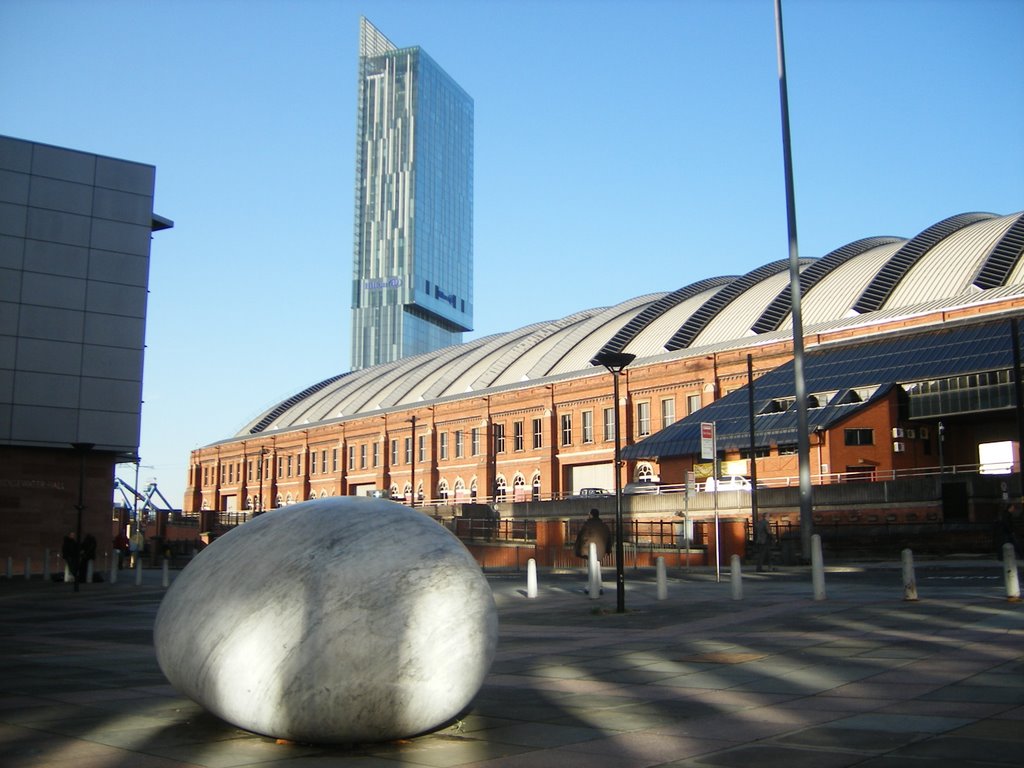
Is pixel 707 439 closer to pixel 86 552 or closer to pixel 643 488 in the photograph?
pixel 86 552

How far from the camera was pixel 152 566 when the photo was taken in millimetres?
51344

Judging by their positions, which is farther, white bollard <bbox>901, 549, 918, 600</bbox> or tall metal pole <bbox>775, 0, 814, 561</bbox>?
tall metal pole <bbox>775, 0, 814, 561</bbox>

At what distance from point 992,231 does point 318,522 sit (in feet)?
184

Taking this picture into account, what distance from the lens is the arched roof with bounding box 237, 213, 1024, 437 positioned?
51594mm

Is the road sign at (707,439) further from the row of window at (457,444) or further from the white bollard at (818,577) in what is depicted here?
the row of window at (457,444)

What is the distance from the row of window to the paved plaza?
1745 inches

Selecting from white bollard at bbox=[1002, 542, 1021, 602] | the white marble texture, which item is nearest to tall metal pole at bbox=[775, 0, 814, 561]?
white bollard at bbox=[1002, 542, 1021, 602]

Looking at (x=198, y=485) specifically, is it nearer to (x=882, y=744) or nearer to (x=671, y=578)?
(x=671, y=578)

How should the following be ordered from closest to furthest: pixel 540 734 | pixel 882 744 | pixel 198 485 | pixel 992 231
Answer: pixel 882 744, pixel 540 734, pixel 992 231, pixel 198 485

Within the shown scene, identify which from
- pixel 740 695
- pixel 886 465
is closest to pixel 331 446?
pixel 886 465

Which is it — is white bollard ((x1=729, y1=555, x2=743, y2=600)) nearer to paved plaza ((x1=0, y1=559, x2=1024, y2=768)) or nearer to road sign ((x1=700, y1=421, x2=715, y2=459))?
paved plaza ((x1=0, y1=559, x2=1024, y2=768))

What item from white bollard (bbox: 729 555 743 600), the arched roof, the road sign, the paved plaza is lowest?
the paved plaza

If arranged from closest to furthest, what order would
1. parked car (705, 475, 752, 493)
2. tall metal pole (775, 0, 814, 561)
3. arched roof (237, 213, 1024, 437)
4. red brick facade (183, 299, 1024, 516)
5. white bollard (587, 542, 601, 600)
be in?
white bollard (587, 542, 601, 600)
tall metal pole (775, 0, 814, 561)
parked car (705, 475, 752, 493)
red brick facade (183, 299, 1024, 516)
arched roof (237, 213, 1024, 437)

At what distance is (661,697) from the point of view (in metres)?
8.59
